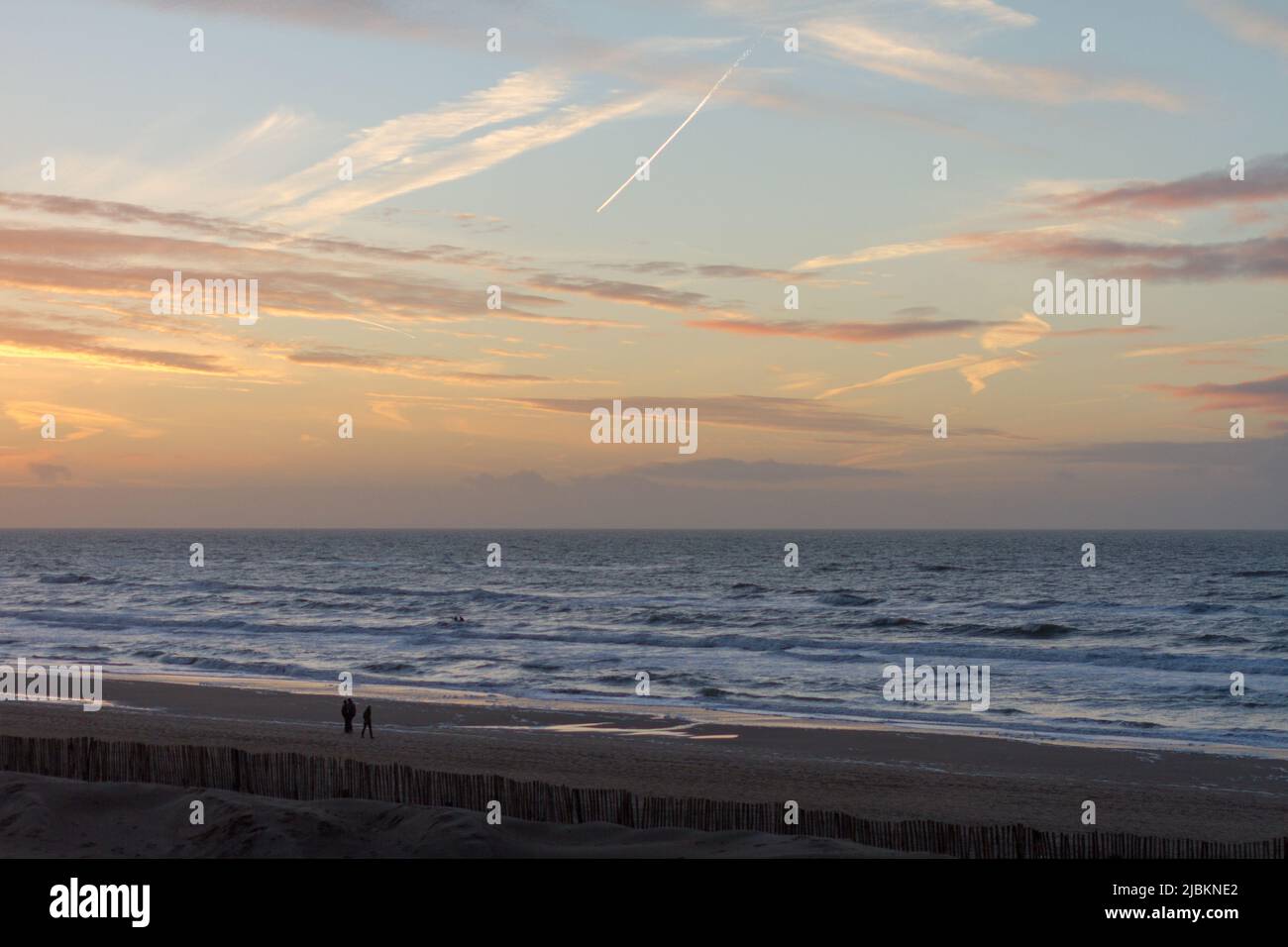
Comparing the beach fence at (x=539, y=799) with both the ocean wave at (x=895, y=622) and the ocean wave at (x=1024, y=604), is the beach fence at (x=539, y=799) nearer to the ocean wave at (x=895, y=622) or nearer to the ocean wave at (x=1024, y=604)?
the ocean wave at (x=895, y=622)

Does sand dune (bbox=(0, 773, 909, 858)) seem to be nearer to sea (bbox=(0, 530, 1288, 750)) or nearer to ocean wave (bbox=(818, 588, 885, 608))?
sea (bbox=(0, 530, 1288, 750))

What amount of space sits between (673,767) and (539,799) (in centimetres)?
1197

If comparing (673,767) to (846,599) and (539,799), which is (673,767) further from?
(846,599)

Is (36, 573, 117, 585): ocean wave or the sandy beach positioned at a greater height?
the sandy beach

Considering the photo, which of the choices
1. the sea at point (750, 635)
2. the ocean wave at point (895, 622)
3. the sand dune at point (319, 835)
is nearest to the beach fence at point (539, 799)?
the sand dune at point (319, 835)

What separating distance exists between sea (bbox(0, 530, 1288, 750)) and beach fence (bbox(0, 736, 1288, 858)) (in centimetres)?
2037

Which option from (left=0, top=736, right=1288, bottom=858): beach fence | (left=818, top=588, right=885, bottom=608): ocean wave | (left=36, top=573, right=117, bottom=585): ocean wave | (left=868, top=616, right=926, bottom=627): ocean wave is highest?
(left=0, top=736, right=1288, bottom=858): beach fence

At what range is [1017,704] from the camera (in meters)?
40.4

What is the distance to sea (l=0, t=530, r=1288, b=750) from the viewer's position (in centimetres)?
4119

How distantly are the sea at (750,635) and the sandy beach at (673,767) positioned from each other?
395 cm

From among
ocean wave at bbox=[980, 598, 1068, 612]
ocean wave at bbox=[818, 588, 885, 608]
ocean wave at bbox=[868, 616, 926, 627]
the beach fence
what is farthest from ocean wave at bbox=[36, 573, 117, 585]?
the beach fence

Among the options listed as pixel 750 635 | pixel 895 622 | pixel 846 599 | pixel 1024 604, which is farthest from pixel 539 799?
pixel 846 599

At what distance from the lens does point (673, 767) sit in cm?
2883

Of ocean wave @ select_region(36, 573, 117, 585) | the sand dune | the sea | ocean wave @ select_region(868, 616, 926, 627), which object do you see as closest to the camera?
the sand dune
